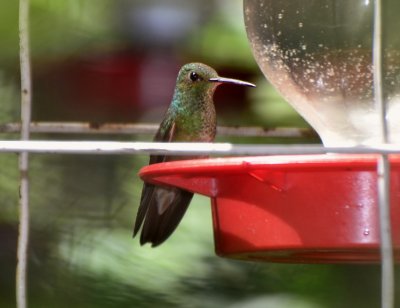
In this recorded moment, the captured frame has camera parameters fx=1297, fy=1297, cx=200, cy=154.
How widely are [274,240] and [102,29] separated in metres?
1.07

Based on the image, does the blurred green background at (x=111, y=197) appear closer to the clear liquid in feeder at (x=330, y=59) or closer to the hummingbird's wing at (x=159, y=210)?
the hummingbird's wing at (x=159, y=210)

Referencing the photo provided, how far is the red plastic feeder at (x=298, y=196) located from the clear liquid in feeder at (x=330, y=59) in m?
0.24

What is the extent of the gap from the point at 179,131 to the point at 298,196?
3.79 ft

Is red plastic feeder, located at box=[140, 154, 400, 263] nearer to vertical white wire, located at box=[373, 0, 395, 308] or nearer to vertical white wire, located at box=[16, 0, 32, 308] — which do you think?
vertical white wire, located at box=[373, 0, 395, 308]

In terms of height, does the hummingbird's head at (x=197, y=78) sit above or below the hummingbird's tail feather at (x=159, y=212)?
above

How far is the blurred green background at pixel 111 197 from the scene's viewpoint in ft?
8.22

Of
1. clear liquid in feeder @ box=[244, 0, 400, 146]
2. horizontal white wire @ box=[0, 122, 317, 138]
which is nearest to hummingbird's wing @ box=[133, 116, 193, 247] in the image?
horizontal white wire @ box=[0, 122, 317, 138]

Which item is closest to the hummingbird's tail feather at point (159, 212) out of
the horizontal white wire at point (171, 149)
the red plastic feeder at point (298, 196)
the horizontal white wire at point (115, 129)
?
the horizontal white wire at point (115, 129)

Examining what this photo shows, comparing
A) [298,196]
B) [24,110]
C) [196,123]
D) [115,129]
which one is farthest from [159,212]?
[298,196]

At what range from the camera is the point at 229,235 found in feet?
6.51

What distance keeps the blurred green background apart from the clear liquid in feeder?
1.22ft

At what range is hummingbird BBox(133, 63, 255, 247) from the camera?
8.38ft

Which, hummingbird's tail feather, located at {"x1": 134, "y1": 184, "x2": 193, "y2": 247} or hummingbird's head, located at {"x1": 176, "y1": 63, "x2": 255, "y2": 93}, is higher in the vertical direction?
hummingbird's head, located at {"x1": 176, "y1": 63, "x2": 255, "y2": 93}

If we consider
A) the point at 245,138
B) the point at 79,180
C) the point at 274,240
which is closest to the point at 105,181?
the point at 79,180
